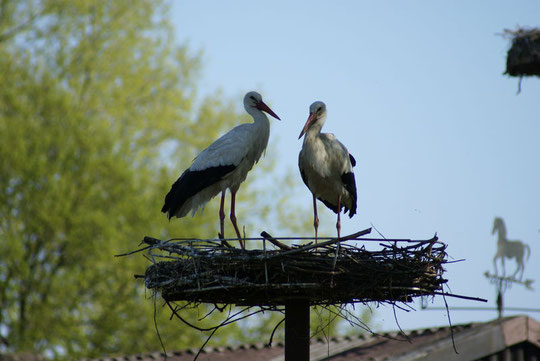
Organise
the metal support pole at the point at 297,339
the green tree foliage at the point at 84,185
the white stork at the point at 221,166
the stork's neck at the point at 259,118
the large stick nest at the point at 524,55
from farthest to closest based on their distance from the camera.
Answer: the green tree foliage at the point at 84,185, the stork's neck at the point at 259,118, the white stork at the point at 221,166, the metal support pole at the point at 297,339, the large stick nest at the point at 524,55

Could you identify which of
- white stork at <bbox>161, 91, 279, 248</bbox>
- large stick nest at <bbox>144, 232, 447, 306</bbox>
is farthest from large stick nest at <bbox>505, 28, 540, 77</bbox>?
white stork at <bbox>161, 91, 279, 248</bbox>

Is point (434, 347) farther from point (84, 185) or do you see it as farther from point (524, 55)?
point (84, 185)

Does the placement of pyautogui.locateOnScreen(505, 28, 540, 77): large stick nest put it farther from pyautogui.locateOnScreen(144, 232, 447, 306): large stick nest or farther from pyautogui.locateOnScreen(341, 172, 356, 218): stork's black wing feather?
pyautogui.locateOnScreen(341, 172, 356, 218): stork's black wing feather

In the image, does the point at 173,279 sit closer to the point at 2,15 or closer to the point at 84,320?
the point at 84,320

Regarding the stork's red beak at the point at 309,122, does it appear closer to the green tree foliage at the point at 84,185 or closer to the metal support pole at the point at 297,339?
the metal support pole at the point at 297,339

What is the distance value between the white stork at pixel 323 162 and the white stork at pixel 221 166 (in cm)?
43

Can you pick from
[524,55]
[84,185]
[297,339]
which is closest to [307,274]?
[297,339]

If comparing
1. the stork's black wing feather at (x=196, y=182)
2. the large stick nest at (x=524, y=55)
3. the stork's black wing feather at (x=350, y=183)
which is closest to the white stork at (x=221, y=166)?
the stork's black wing feather at (x=196, y=182)

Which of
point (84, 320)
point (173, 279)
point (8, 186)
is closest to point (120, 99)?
point (8, 186)

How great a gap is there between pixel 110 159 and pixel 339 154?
A: 26.6 feet

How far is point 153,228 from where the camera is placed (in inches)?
580

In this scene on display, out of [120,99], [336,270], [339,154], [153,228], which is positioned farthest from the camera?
[120,99]

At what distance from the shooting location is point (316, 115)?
304 inches

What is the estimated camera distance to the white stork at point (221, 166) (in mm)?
7746
